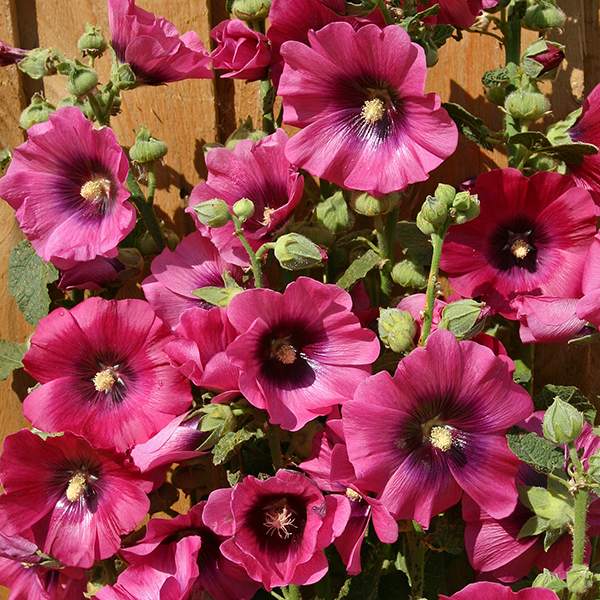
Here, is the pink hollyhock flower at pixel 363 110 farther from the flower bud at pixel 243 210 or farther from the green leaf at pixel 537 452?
the green leaf at pixel 537 452

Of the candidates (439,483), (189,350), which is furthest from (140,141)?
(439,483)

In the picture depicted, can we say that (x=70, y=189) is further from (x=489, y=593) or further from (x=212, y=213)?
(x=489, y=593)

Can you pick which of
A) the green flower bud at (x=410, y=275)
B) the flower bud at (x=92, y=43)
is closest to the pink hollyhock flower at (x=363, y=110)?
the green flower bud at (x=410, y=275)

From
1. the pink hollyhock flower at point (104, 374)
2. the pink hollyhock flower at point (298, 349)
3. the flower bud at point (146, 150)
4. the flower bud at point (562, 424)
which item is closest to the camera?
the flower bud at point (562, 424)

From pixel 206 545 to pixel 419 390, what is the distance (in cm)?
36

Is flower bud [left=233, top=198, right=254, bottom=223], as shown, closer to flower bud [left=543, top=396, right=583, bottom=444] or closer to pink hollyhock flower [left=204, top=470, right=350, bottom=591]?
pink hollyhock flower [left=204, top=470, right=350, bottom=591]

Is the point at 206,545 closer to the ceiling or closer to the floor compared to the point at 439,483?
closer to the floor

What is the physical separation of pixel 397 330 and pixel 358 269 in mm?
128

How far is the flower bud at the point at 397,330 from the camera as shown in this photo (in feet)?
3.51

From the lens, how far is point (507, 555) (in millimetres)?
1140

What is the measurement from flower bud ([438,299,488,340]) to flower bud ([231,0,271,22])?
0.44 m

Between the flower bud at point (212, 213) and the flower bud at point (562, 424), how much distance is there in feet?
1.35

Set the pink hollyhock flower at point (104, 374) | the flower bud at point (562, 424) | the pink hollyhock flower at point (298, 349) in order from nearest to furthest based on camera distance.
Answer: the flower bud at point (562, 424) < the pink hollyhock flower at point (298, 349) < the pink hollyhock flower at point (104, 374)

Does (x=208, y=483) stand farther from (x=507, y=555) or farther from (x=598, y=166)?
(x=598, y=166)
